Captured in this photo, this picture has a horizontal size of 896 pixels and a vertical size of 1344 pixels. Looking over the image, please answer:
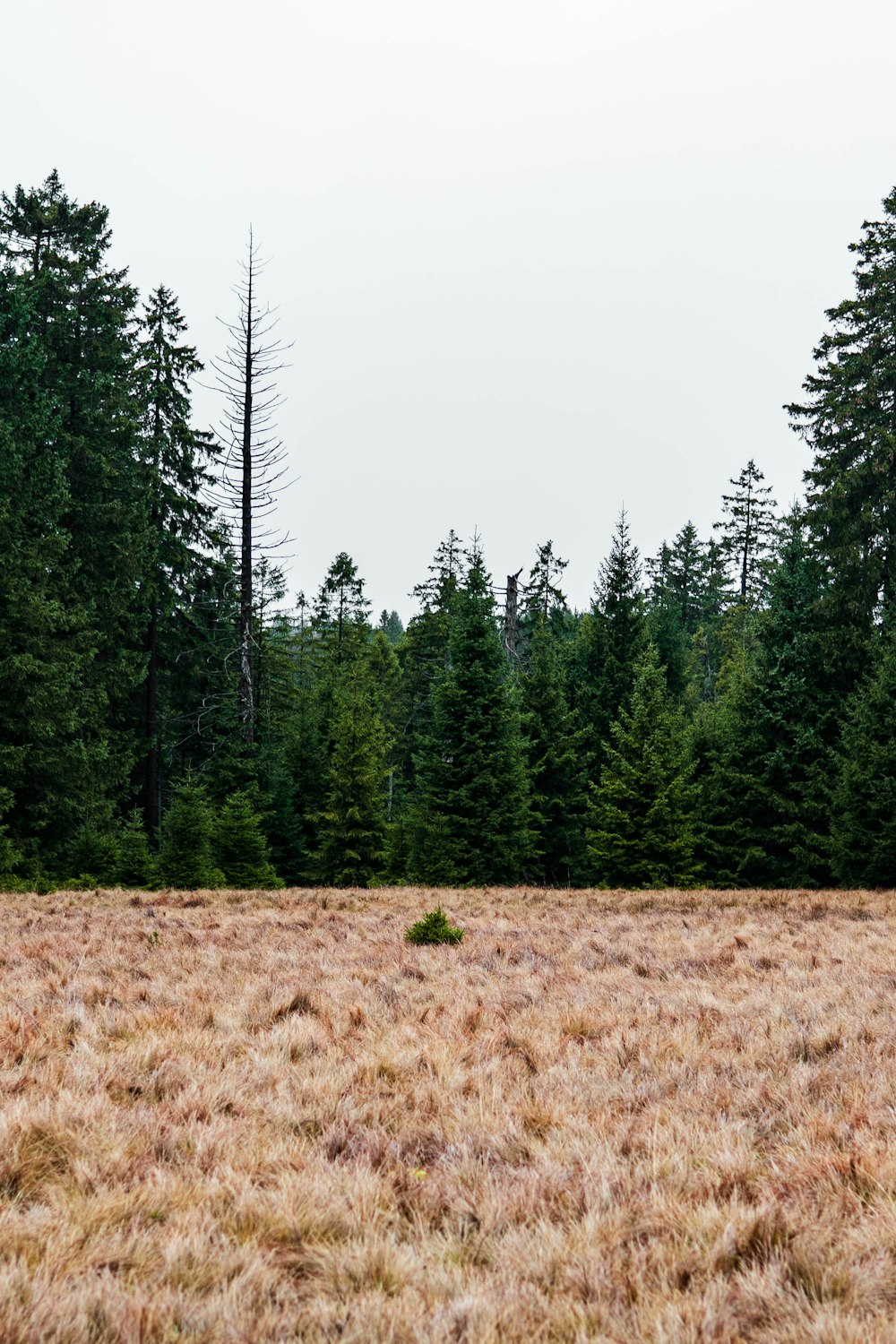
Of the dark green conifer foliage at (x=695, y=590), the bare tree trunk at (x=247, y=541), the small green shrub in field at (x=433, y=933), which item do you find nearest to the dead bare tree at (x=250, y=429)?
the bare tree trunk at (x=247, y=541)

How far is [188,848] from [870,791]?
60.6ft

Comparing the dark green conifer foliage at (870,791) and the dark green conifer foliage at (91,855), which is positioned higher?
the dark green conifer foliage at (870,791)

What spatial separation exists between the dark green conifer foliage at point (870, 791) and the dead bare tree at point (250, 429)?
62.6ft

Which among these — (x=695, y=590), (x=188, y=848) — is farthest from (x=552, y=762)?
(x=695, y=590)

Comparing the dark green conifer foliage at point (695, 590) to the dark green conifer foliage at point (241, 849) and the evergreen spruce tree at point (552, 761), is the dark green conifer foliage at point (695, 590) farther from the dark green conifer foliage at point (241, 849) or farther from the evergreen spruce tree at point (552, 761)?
the dark green conifer foliage at point (241, 849)

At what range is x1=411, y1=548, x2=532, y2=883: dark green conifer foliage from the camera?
28.2 metres

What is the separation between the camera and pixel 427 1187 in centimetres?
335

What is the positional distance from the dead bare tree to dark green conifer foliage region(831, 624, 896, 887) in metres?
19.1

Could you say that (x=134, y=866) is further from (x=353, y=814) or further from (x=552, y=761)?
(x=552, y=761)

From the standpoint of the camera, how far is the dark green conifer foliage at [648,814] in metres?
25.3

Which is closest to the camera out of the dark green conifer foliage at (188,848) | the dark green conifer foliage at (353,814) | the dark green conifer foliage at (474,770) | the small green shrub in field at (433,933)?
the small green shrub in field at (433,933)

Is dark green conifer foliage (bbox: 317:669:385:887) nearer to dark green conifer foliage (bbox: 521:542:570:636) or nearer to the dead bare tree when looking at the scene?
the dead bare tree

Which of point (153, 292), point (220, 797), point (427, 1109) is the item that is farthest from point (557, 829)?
point (427, 1109)

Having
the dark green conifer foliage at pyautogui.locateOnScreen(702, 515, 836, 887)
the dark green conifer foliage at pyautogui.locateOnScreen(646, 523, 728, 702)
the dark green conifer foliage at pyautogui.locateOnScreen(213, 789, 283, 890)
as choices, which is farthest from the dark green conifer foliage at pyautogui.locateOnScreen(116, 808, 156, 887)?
the dark green conifer foliage at pyautogui.locateOnScreen(646, 523, 728, 702)
